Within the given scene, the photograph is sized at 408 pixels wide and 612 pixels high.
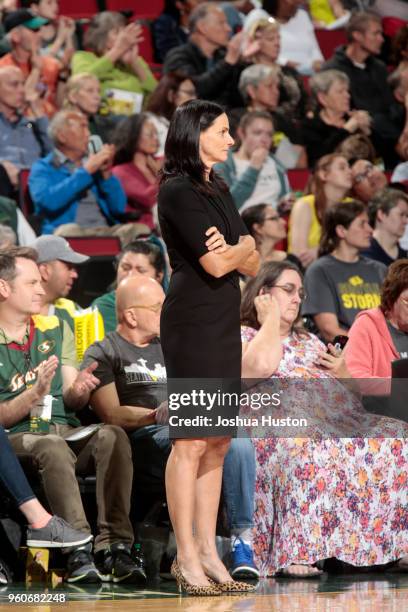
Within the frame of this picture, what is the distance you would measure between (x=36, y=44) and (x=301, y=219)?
2270 mm

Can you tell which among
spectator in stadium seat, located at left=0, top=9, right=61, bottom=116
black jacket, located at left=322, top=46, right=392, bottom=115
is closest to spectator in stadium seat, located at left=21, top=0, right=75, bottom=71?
spectator in stadium seat, located at left=0, top=9, right=61, bottom=116

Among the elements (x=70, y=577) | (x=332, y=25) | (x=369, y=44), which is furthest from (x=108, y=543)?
(x=332, y=25)

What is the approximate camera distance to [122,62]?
854 cm

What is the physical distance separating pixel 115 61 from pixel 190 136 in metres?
4.96

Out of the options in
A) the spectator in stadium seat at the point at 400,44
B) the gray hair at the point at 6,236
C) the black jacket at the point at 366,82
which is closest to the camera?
the gray hair at the point at 6,236

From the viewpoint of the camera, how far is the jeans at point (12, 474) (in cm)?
397

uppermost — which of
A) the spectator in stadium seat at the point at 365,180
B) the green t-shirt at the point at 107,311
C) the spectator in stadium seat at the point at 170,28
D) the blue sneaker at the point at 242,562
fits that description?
the spectator in stadium seat at the point at 170,28

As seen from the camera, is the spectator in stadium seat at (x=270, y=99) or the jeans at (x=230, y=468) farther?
the spectator in stadium seat at (x=270, y=99)

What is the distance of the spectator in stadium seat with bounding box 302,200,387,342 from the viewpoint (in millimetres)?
6145

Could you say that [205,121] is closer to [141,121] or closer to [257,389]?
[257,389]

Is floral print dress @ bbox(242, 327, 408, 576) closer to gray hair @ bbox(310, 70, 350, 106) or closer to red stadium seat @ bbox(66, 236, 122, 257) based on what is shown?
red stadium seat @ bbox(66, 236, 122, 257)

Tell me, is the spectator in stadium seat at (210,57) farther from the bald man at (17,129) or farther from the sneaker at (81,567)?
the sneaker at (81,567)

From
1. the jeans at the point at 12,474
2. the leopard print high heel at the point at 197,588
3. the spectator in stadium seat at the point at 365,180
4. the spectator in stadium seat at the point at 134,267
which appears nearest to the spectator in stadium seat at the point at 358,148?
the spectator in stadium seat at the point at 365,180

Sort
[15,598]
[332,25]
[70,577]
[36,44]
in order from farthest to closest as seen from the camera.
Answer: [332,25] → [36,44] → [70,577] → [15,598]
